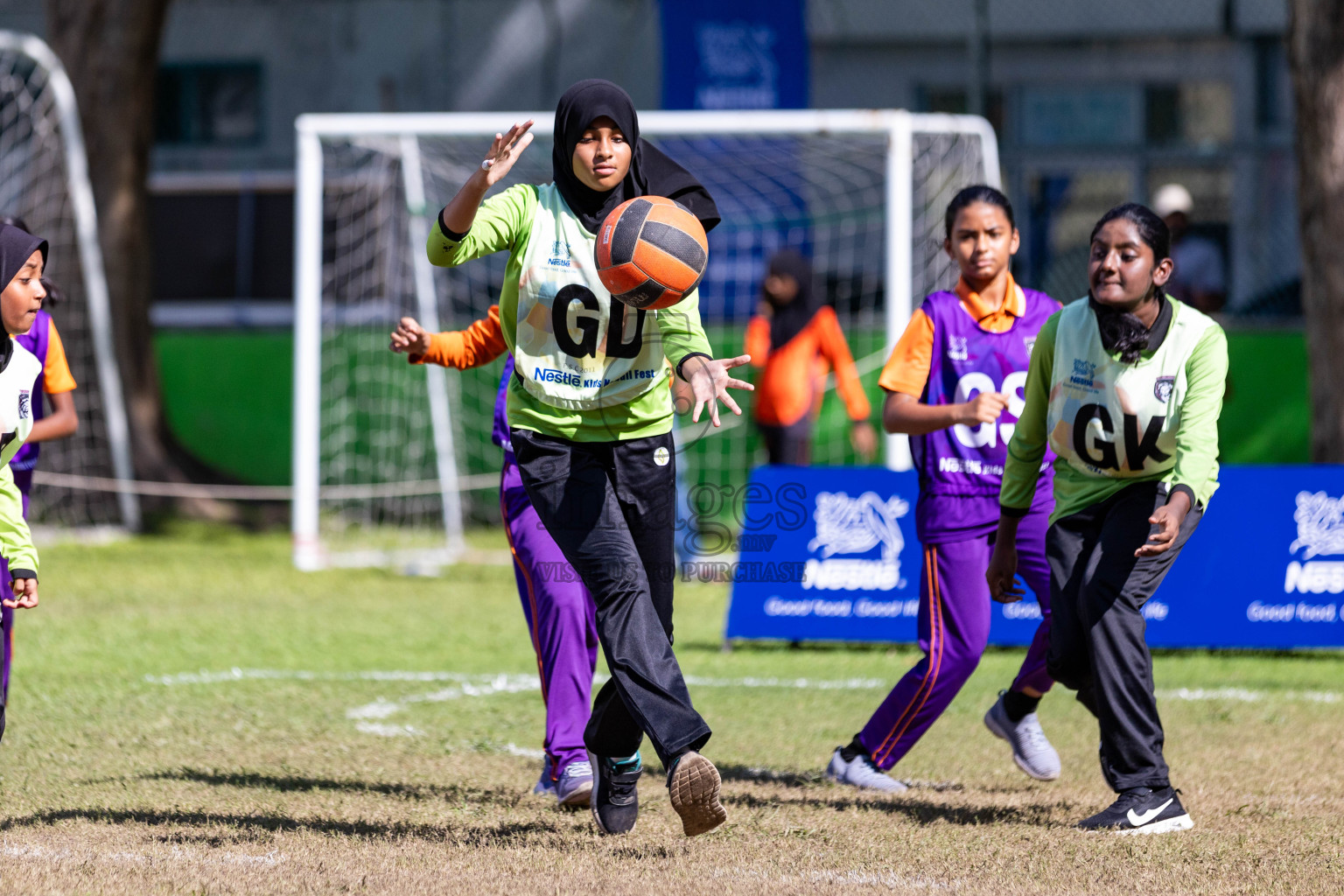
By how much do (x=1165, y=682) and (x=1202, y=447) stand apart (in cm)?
365

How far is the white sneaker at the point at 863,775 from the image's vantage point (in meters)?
5.77

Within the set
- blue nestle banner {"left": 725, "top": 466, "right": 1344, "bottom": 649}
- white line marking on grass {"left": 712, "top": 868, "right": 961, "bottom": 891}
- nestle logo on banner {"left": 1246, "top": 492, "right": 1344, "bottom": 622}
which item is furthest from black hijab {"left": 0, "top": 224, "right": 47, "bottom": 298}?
nestle logo on banner {"left": 1246, "top": 492, "right": 1344, "bottom": 622}

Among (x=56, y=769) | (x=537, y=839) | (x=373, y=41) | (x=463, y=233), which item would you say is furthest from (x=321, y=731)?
(x=373, y=41)

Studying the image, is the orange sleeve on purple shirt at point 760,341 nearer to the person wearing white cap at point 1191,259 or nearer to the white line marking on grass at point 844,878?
the person wearing white cap at point 1191,259

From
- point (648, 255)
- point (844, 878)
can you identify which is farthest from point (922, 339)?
point (844, 878)

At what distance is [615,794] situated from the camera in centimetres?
504

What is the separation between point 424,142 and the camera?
13.9 meters

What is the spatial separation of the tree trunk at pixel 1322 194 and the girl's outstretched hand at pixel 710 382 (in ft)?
23.9

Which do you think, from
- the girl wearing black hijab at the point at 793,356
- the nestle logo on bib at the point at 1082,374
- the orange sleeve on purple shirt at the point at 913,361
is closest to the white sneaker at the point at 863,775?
the orange sleeve on purple shirt at the point at 913,361

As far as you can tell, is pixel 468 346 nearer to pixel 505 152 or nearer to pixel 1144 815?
pixel 505 152

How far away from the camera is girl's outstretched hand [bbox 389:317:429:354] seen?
18.0 ft

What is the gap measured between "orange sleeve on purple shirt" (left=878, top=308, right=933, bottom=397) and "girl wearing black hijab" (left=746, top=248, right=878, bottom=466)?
7.06 meters

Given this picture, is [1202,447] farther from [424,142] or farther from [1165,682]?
[424,142]

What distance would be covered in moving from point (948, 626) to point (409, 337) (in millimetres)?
2167
